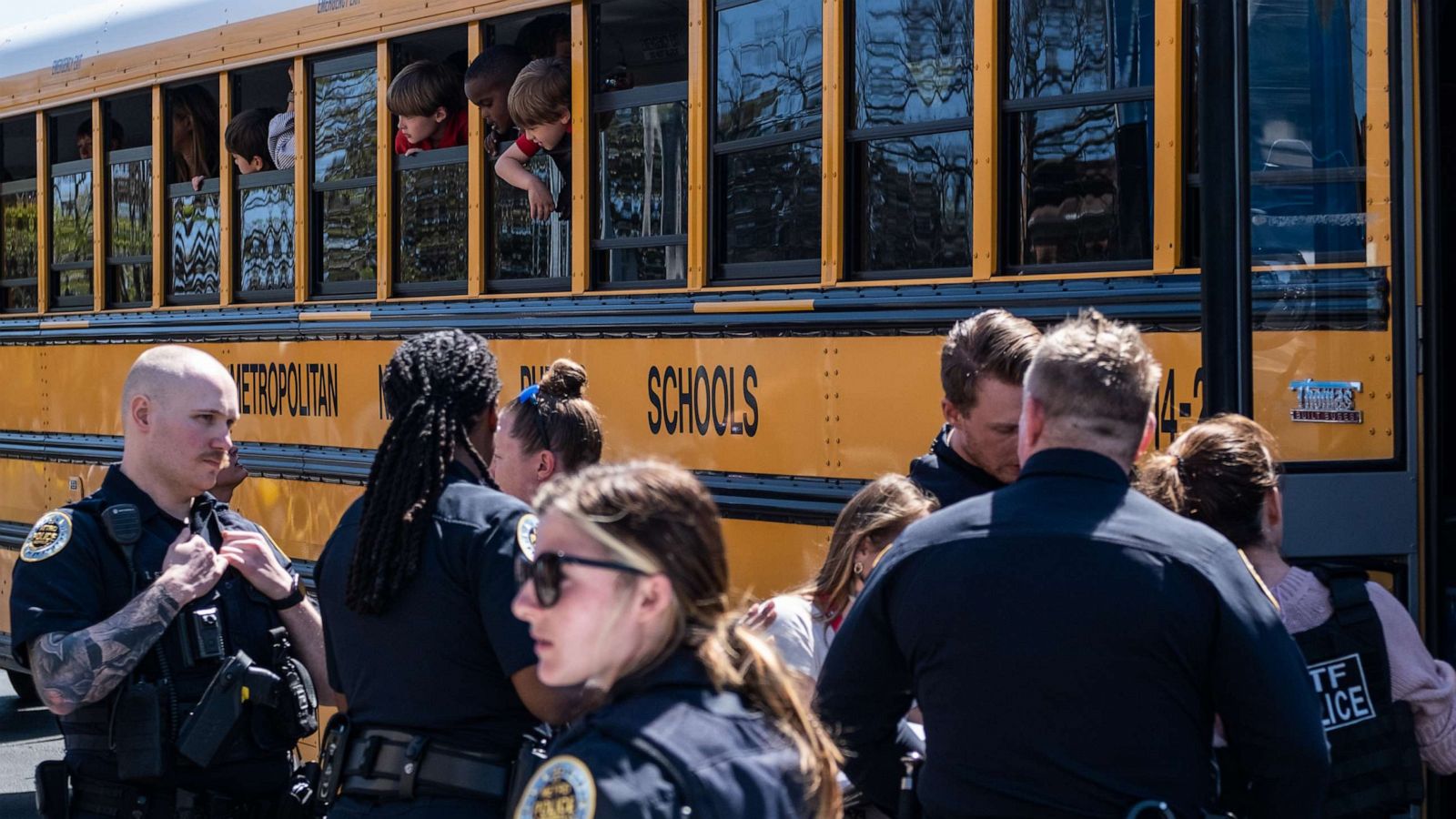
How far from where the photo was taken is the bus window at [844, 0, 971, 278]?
3.83 m

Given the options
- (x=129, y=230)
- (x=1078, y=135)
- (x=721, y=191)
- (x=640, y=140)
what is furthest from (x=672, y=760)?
(x=129, y=230)

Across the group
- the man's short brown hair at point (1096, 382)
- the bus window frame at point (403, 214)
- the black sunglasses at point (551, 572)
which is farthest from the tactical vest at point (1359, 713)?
the bus window frame at point (403, 214)

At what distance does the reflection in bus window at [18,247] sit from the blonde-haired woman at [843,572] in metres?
5.21

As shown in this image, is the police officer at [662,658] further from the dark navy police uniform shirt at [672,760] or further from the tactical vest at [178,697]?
the tactical vest at [178,697]

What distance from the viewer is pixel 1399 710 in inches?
101

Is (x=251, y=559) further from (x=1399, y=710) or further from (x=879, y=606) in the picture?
(x=1399, y=710)

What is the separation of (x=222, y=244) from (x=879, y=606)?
14.1ft

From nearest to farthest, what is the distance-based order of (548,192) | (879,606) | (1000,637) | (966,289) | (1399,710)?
(1000,637) < (879,606) < (1399,710) < (966,289) < (548,192)

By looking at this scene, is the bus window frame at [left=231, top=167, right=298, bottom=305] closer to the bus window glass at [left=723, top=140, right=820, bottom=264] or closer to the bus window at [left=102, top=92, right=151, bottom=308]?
the bus window at [left=102, top=92, right=151, bottom=308]

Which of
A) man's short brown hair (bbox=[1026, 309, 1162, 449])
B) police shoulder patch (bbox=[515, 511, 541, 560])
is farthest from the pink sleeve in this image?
police shoulder patch (bbox=[515, 511, 541, 560])

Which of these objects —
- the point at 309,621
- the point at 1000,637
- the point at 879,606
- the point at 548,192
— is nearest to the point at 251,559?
the point at 309,621

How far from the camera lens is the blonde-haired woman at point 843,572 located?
287 centimetres

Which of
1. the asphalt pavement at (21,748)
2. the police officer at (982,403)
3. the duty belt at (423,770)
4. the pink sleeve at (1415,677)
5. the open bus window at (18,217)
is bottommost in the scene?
the asphalt pavement at (21,748)

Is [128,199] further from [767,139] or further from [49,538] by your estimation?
[49,538]
